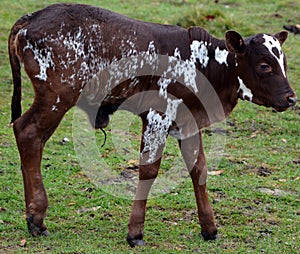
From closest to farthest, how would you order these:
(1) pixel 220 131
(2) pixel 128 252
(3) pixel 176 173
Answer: (2) pixel 128 252, (3) pixel 176 173, (1) pixel 220 131

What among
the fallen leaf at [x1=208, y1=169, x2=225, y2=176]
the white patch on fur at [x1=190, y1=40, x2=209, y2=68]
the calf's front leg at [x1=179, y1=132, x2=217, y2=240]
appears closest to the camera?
the white patch on fur at [x1=190, y1=40, x2=209, y2=68]

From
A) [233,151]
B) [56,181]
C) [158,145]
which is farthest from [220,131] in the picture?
[158,145]

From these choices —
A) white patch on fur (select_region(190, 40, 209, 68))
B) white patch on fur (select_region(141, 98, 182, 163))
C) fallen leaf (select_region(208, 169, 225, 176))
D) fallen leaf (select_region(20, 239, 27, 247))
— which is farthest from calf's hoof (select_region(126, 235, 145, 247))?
fallen leaf (select_region(208, 169, 225, 176))

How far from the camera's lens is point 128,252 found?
6.78 meters

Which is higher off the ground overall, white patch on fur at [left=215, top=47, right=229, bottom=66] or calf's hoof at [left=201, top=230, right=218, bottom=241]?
white patch on fur at [left=215, top=47, right=229, bottom=66]

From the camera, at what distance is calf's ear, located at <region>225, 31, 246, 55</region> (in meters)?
6.95

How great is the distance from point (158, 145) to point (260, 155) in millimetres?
3191

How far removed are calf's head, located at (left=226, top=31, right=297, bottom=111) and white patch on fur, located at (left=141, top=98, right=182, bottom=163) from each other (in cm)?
76

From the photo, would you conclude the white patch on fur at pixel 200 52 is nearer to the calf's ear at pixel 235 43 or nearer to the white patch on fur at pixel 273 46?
the calf's ear at pixel 235 43

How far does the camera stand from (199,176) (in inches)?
→ 288

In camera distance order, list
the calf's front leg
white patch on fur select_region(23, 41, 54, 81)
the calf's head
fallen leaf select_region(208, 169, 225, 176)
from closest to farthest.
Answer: white patch on fur select_region(23, 41, 54, 81) < the calf's head < the calf's front leg < fallen leaf select_region(208, 169, 225, 176)

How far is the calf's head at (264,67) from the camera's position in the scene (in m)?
6.93

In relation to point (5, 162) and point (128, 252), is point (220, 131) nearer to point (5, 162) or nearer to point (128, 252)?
point (5, 162)

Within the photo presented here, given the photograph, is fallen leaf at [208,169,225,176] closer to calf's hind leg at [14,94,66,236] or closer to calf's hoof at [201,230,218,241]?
calf's hoof at [201,230,218,241]
